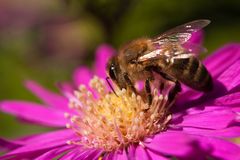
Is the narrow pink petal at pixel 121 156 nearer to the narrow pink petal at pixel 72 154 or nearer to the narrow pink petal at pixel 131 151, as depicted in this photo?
the narrow pink petal at pixel 131 151

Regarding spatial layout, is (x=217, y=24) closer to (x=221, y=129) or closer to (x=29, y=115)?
(x=29, y=115)

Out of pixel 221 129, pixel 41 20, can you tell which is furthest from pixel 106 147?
pixel 41 20

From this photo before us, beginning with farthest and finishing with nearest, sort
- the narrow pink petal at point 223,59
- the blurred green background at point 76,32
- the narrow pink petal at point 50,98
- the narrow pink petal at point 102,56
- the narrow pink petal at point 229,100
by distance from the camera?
the blurred green background at point 76,32, the narrow pink petal at point 102,56, the narrow pink petal at point 50,98, the narrow pink petal at point 223,59, the narrow pink petal at point 229,100

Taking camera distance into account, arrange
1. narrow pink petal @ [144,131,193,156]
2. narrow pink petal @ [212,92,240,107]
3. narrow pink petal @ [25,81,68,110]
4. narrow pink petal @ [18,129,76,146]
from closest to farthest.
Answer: narrow pink petal @ [144,131,193,156] → narrow pink petal @ [212,92,240,107] → narrow pink petal @ [18,129,76,146] → narrow pink petal @ [25,81,68,110]

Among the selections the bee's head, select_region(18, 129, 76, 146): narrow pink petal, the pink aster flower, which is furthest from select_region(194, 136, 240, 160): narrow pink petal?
select_region(18, 129, 76, 146): narrow pink petal

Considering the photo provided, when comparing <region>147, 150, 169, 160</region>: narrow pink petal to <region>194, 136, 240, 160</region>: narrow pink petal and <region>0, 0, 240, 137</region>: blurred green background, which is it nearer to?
<region>194, 136, 240, 160</region>: narrow pink petal

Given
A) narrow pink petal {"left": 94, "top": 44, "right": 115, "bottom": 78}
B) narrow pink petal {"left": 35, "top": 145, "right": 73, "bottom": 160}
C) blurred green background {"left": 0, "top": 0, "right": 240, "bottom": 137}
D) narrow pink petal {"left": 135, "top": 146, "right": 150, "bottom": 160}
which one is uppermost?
blurred green background {"left": 0, "top": 0, "right": 240, "bottom": 137}

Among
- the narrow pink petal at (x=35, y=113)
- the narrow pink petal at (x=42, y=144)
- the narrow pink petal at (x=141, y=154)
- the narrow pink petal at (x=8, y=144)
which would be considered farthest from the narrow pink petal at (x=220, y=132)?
the narrow pink petal at (x=35, y=113)
